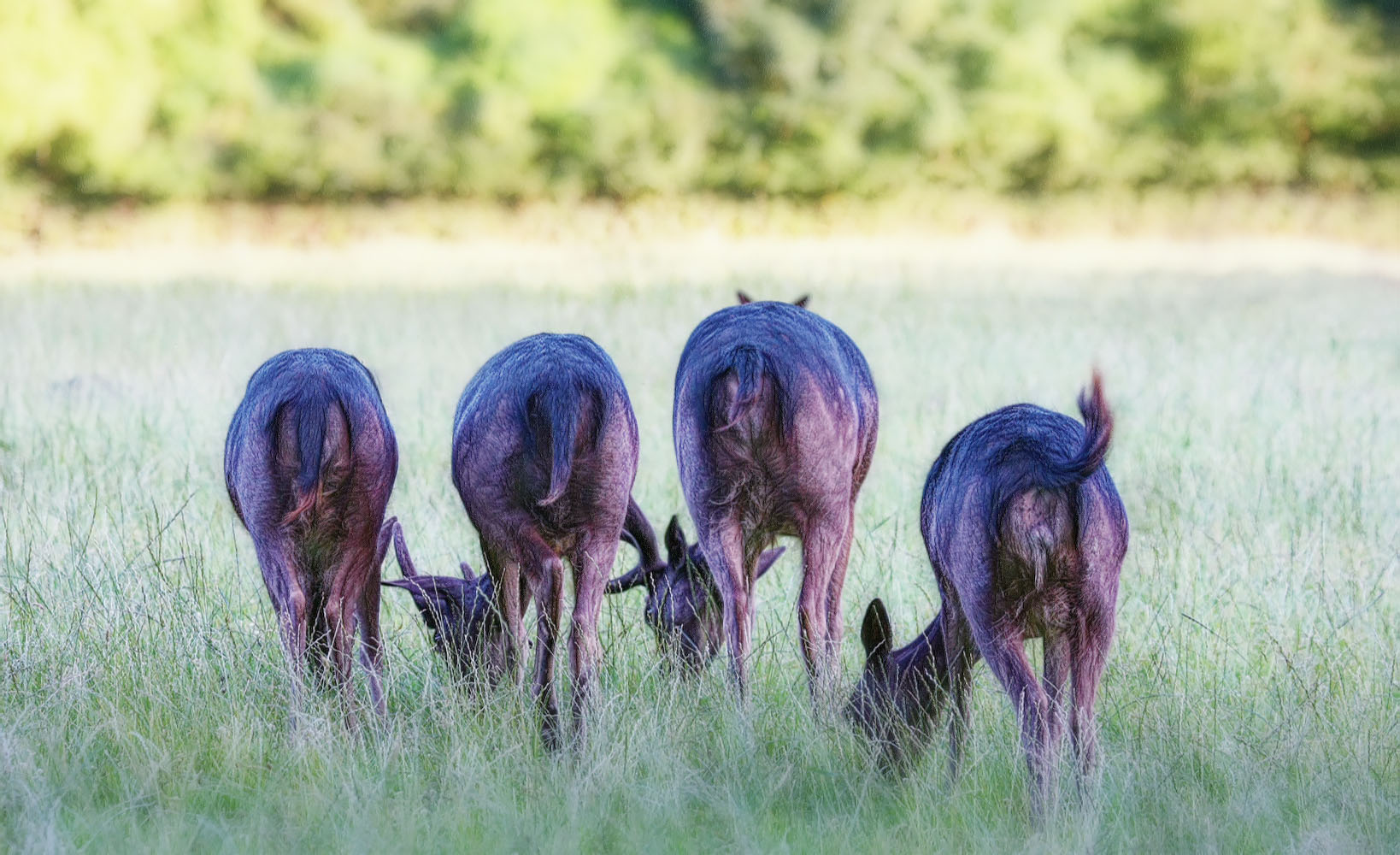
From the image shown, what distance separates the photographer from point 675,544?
5336mm

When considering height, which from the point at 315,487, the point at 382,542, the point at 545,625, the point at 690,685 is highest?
the point at 315,487

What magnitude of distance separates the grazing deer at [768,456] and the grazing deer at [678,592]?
0.28 m

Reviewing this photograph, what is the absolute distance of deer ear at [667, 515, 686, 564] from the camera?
5305 mm

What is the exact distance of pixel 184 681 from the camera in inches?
185

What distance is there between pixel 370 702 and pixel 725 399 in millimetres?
1419

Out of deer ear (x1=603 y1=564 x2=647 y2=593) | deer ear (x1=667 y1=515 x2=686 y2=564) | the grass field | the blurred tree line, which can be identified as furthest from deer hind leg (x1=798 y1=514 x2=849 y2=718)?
the blurred tree line

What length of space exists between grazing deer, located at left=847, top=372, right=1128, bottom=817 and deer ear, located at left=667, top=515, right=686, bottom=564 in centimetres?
140

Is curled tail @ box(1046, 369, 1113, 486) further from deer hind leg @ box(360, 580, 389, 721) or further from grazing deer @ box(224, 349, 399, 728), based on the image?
deer hind leg @ box(360, 580, 389, 721)

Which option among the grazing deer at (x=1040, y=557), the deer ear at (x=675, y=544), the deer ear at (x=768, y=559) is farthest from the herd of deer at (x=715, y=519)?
the deer ear at (x=768, y=559)

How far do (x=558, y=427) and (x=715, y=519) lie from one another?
0.78 m

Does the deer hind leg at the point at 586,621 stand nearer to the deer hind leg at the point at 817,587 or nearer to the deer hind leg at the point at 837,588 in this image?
the deer hind leg at the point at 817,587

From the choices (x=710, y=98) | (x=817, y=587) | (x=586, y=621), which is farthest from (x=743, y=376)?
(x=710, y=98)

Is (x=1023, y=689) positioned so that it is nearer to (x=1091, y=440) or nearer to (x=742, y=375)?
(x=1091, y=440)

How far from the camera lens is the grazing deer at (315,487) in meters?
4.32
